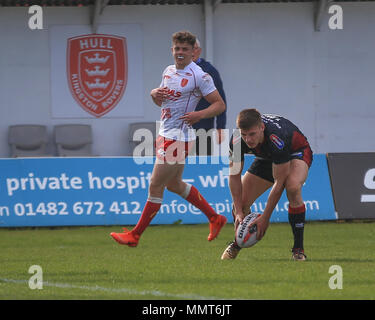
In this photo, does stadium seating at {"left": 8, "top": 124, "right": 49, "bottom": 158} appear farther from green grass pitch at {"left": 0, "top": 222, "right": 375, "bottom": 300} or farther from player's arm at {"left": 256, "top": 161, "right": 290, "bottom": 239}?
player's arm at {"left": 256, "top": 161, "right": 290, "bottom": 239}

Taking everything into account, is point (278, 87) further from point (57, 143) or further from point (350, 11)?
point (57, 143)

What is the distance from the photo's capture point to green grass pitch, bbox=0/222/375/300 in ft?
20.0

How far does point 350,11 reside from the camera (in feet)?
77.2

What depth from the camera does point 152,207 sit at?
912 cm

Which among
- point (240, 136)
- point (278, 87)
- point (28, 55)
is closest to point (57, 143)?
point (28, 55)

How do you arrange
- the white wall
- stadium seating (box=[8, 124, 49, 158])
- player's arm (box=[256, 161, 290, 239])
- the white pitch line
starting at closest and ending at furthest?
1. the white pitch line
2. player's arm (box=[256, 161, 290, 239])
3. stadium seating (box=[8, 124, 49, 158])
4. the white wall

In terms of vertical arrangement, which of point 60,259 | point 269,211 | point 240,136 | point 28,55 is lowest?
point 60,259

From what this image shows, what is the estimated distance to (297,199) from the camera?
8281 mm

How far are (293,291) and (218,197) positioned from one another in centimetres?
765

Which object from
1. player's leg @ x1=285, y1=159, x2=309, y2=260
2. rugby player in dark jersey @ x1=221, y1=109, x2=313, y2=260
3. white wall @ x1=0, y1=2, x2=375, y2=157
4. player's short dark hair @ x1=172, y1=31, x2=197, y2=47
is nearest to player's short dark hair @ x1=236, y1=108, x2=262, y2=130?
rugby player in dark jersey @ x1=221, y1=109, x2=313, y2=260
